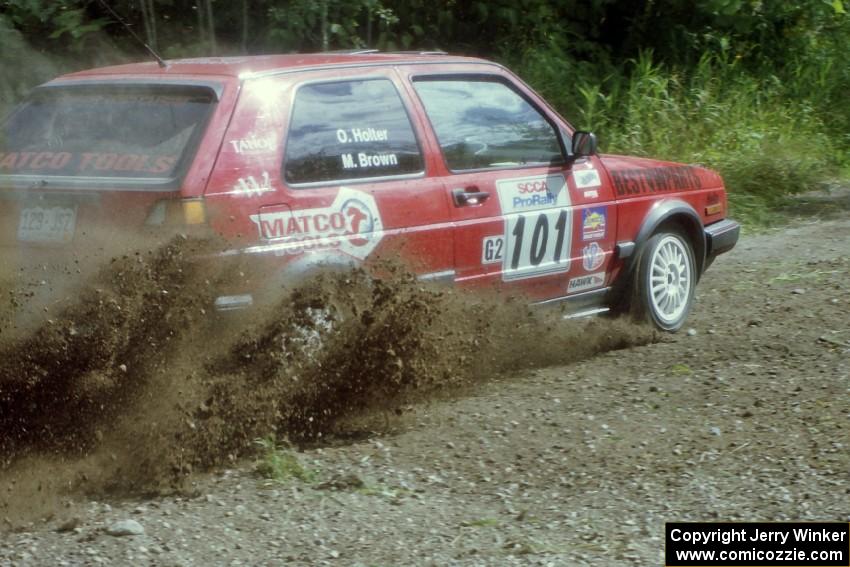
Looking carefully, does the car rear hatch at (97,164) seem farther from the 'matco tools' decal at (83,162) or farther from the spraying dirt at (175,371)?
the spraying dirt at (175,371)

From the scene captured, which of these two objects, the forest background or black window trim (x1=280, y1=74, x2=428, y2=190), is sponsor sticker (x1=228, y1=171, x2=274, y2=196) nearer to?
black window trim (x1=280, y1=74, x2=428, y2=190)

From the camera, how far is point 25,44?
31.6 feet

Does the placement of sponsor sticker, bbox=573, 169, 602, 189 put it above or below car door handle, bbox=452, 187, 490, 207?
below

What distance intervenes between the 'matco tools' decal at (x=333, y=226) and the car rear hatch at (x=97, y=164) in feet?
1.37

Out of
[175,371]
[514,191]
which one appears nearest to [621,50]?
[514,191]

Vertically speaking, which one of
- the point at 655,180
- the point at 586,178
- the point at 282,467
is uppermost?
the point at 586,178

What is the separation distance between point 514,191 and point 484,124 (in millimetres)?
369

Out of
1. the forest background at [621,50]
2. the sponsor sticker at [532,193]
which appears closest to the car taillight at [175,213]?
the sponsor sticker at [532,193]

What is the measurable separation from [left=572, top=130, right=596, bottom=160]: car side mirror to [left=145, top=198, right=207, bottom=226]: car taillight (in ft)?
7.84

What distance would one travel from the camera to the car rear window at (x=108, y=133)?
4.99 m

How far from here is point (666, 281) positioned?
7098mm

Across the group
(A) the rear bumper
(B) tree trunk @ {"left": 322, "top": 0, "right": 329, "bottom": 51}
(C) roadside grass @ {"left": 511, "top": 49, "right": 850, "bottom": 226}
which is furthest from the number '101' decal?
(C) roadside grass @ {"left": 511, "top": 49, "right": 850, "bottom": 226}

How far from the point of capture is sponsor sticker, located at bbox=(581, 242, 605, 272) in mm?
6559

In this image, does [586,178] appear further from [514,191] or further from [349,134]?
[349,134]
